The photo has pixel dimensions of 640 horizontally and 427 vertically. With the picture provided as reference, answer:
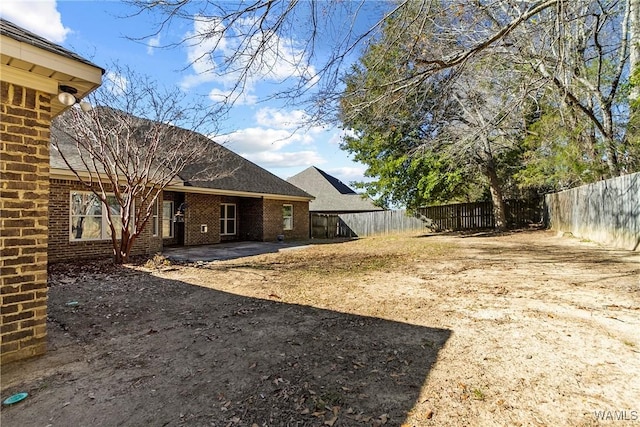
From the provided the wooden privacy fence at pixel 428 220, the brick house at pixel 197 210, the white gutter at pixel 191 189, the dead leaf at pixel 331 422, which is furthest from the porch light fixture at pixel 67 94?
the wooden privacy fence at pixel 428 220

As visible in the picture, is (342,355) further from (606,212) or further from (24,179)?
(606,212)

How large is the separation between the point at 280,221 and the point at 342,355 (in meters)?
14.8

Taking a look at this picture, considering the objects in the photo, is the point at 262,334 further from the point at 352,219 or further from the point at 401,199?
the point at 352,219

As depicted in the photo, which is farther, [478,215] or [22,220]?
[478,215]

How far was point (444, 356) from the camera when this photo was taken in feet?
10.7

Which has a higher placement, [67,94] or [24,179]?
[67,94]

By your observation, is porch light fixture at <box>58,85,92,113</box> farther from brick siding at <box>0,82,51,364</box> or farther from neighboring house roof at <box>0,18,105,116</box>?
brick siding at <box>0,82,51,364</box>

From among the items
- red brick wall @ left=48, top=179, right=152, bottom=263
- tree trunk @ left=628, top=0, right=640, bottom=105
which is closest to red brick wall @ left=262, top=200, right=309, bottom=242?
red brick wall @ left=48, top=179, right=152, bottom=263

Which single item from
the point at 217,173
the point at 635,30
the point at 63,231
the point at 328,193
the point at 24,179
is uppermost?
the point at 635,30

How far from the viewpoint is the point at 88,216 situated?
997 cm

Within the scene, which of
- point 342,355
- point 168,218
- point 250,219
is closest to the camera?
point 342,355

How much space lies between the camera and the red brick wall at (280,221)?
17141 mm

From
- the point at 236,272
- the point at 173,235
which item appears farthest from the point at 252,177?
the point at 236,272

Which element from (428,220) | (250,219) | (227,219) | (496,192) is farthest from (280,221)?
(496,192)
